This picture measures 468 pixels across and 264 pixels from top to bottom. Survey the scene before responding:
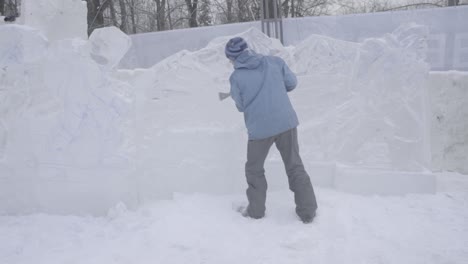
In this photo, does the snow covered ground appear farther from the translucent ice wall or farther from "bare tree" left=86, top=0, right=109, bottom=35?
"bare tree" left=86, top=0, right=109, bottom=35

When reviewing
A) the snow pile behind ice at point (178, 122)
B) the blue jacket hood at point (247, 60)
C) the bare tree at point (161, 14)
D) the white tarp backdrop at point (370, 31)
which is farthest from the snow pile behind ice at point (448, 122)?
the bare tree at point (161, 14)

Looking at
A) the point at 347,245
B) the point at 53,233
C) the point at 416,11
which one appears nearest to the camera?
the point at 347,245

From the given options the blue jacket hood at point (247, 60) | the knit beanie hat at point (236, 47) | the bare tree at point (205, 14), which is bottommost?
the blue jacket hood at point (247, 60)

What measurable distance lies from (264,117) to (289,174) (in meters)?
0.49

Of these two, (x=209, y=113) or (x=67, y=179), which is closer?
(x=67, y=179)

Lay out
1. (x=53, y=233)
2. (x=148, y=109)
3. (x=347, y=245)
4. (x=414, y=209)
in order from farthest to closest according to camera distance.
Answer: (x=148, y=109) < (x=414, y=209) < (x=53, y=233) < (x=347, y=245)

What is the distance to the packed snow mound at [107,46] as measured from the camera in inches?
137

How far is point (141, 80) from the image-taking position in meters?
3.77

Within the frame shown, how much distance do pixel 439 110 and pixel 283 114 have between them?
2.49m

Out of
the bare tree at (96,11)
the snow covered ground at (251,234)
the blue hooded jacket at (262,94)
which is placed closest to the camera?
the snow covered ground at (251,234)

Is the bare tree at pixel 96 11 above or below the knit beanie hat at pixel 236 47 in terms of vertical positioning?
above

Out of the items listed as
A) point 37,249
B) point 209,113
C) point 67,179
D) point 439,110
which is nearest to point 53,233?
point 37,249

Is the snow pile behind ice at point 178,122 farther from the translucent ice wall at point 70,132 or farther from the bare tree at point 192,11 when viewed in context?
the bare tree at point 192,11

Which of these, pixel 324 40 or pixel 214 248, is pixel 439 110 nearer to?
pixel 324 40
